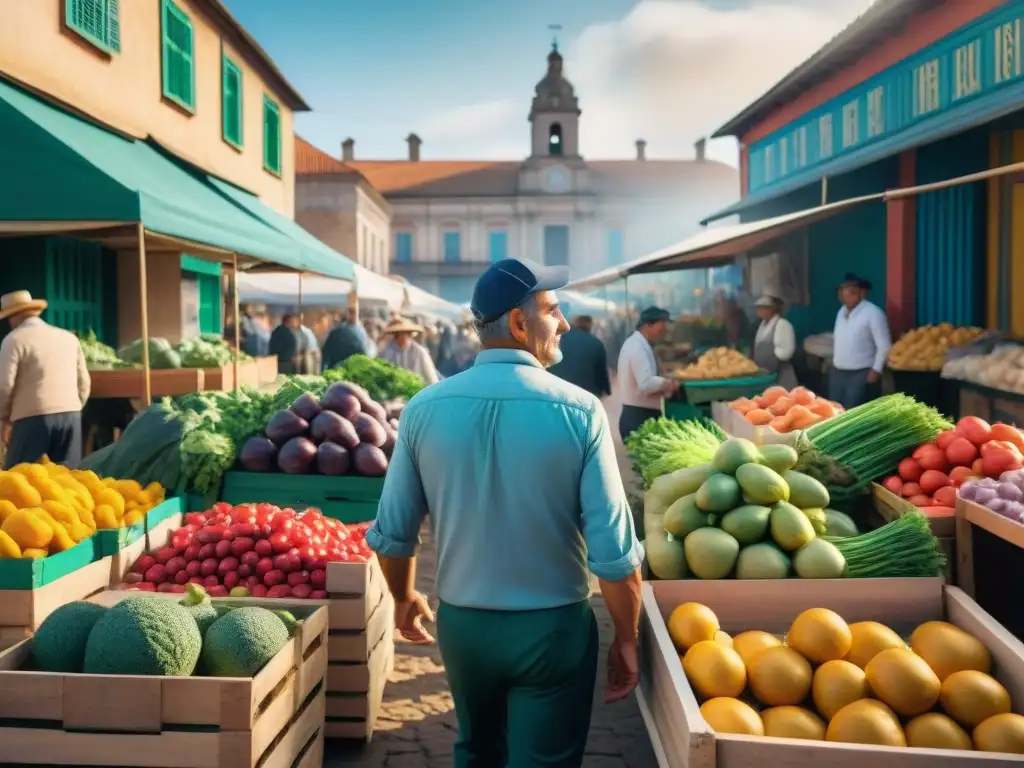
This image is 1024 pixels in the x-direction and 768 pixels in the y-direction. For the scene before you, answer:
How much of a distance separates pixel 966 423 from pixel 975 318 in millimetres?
6300

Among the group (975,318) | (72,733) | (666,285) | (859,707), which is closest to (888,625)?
(859,707)

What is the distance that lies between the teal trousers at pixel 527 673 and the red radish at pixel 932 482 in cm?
260

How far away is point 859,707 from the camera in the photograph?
2.79 metres

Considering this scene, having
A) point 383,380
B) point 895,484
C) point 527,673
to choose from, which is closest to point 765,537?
point 895,484

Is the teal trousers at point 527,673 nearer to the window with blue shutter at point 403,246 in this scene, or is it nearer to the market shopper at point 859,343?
the market shopper at point 859,343

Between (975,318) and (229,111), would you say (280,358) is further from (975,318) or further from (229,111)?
(975,318)

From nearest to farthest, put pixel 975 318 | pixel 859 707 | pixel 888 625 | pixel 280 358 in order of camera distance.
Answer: pixel 859 707, pixel 888 625, pixel 975 318, pixel 280 358

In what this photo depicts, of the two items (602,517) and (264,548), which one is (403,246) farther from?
(602,517)

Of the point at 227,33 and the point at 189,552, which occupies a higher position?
the point at 227,33

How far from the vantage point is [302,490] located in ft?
18.4

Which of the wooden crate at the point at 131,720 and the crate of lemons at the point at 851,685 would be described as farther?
the wooden crate at the point at 131,720

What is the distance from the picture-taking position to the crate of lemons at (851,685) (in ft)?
9.04

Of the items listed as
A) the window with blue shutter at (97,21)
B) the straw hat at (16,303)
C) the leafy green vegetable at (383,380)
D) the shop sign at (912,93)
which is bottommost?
the leafy green vegetable at (383,380)

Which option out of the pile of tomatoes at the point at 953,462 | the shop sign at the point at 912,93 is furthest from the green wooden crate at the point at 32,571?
the shop sign at the point at 912,93
